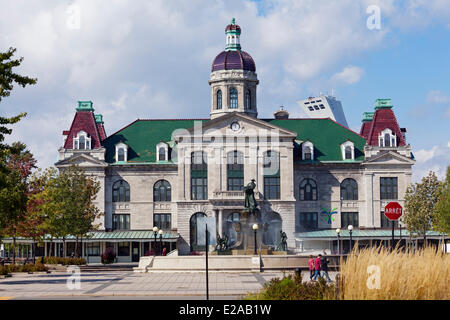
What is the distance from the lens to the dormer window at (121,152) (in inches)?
3460

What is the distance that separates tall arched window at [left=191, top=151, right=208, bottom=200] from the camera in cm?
8331

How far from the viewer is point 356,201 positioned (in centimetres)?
8700

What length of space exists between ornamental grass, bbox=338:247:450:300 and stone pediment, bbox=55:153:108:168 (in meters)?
69.6

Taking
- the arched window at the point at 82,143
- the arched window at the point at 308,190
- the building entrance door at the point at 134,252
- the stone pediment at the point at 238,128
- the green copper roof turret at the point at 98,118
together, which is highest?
the green copper roof turret at the point at 98,118

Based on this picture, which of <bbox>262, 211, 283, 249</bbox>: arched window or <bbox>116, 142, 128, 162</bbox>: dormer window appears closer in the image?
<bbox>262, 211, 283, 249</bbox>: arched window

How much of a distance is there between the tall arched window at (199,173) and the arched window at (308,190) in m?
12.3

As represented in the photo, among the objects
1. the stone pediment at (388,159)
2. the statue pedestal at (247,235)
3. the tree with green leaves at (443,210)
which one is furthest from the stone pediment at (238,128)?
the statue pedestal at (247,235)

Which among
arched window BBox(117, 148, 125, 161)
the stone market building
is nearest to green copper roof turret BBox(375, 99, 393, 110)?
the stone market building

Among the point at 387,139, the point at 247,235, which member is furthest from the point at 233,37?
the point at 247,235

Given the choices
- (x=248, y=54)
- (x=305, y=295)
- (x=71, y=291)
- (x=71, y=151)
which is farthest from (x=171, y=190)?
(x=305, y=295)

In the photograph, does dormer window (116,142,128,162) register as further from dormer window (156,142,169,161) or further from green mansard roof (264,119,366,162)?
green mansard roof (264,119,366,162)

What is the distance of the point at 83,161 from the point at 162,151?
9.84 m

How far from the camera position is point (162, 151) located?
8838cm

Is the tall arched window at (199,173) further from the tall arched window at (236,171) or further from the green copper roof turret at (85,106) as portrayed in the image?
the green copper roof turret at (85,106)
